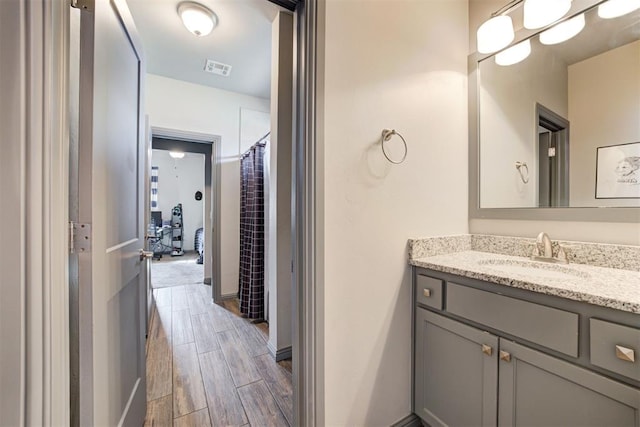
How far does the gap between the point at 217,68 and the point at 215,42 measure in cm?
44

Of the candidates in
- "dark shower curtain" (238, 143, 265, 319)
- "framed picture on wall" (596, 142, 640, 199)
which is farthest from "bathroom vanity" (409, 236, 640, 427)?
"dark shower curtain" (238, 143, 265, 319)

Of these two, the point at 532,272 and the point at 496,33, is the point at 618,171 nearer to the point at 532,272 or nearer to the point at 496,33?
the point at 532,272

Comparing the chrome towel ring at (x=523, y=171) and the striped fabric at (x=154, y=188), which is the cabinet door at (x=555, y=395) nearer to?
the chrome towel ring at (x=523, y=171)

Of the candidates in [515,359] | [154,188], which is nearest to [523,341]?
[515,359]

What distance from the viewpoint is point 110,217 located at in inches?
37.3

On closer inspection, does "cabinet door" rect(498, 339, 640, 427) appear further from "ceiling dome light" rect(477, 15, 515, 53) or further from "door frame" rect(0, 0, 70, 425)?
"ceiling dome light" rect(477, 15, 515, 53)

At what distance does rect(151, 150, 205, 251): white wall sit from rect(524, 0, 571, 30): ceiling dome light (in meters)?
7.14

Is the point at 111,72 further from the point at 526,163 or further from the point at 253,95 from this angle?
the point at 253,95

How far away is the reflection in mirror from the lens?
3.84 ft

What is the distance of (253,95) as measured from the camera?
A: 3.39 meters

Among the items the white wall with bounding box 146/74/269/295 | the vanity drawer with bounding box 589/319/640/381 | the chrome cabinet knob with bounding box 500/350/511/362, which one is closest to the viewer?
the vanity drawer with bounding box 589/319/640/381

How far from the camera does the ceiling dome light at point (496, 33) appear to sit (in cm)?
145

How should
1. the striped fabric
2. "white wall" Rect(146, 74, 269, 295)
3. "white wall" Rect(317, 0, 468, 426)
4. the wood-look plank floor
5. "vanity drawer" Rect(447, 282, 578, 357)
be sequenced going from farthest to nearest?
the striped fabric
"white wall" Rect(146, 74, 269, 295)
the wood-look plank floor
"white wall" Rect(317, 0, 468, 426)
"vanity drawer" Rect(447, 282, 578, 357)

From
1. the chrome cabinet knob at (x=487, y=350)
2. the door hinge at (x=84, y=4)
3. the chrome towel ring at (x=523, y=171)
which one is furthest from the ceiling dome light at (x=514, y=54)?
the door hinge at (x=84, y=4)
